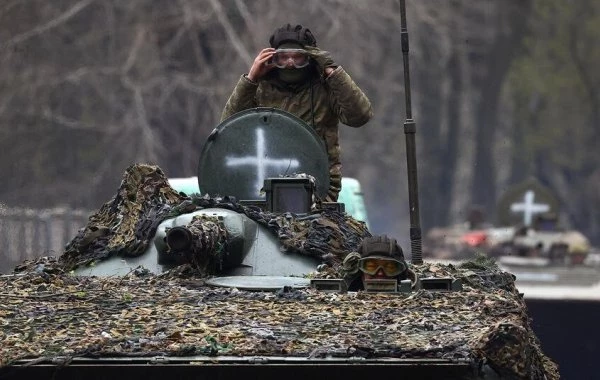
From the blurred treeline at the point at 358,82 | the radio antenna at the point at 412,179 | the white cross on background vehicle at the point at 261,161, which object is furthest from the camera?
the blurred treeline at the point at 358,82

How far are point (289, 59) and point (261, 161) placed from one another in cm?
73

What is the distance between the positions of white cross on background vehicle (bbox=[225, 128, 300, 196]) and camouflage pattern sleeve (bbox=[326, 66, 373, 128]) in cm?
64

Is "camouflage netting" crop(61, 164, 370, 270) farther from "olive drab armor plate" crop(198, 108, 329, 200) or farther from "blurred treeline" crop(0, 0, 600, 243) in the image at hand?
"blurred treeline" crop(0, 0, 600, 243)

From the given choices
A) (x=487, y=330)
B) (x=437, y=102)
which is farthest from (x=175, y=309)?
(x=437, y=102)

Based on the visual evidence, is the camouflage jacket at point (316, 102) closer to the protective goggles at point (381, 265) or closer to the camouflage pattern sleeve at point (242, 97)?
the camouflage pattern sleeve at point (242, 97)

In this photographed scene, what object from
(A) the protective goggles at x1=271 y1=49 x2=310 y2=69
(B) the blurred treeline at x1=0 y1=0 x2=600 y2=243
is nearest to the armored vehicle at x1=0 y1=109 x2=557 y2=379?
(A) the protective goggles at x1=271 y1=49 x2=310 y2=69

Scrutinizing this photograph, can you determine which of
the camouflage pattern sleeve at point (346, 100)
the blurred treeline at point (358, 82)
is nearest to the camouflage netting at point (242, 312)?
the camouflage pattern sleeve at point (346, 100)

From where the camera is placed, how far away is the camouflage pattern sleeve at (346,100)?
38.7ft

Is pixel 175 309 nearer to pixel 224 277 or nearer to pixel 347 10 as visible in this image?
pixel 224 277

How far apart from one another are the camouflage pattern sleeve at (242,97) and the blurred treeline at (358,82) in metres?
Answer: 10.6

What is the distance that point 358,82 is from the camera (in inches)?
1372

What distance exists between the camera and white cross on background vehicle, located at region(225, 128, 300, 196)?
445 inches

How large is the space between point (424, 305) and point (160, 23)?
21.9 meters

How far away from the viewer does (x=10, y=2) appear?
27125 mm
